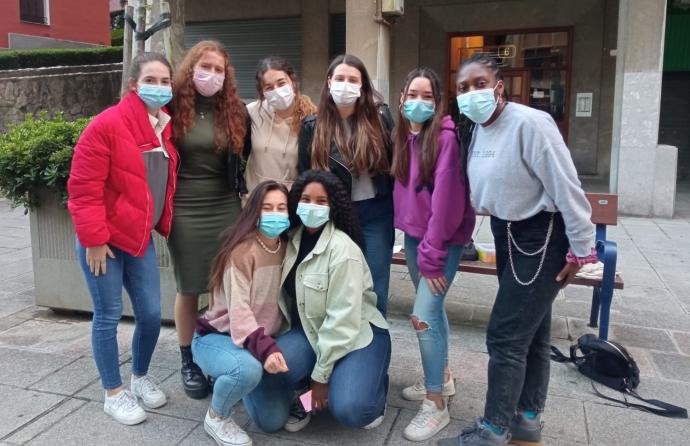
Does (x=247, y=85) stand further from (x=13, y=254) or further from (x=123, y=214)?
(x=123, y=214)

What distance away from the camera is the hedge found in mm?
15656

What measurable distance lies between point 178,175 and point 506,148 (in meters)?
1.89

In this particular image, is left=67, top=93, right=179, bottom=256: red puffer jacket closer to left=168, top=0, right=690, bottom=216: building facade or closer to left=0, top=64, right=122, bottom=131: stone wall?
left=168, top=0, right=690, bottom=216: building facade

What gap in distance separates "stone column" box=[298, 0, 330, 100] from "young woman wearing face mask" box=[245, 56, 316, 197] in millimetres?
9818

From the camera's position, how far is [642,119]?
29.2 feet

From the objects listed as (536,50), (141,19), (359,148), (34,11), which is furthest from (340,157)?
(34,11)

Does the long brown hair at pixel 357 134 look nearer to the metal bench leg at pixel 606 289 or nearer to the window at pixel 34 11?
the metal bench leg at pixel 606 289

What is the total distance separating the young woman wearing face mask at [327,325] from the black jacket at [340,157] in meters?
0.18

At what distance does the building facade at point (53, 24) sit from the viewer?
2012cm

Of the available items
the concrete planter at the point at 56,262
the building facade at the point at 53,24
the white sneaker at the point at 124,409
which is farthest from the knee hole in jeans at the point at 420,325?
the building facade at the point at 53,24

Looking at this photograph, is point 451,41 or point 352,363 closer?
point 352,363

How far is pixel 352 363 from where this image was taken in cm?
305

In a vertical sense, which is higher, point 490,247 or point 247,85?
point 247,85

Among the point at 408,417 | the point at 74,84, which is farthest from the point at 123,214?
the point at 74,84
